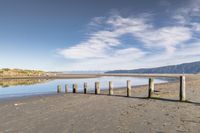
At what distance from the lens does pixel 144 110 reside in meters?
13.7

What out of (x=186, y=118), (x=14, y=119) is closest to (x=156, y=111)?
(x=186, y=118)

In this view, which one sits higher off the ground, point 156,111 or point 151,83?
point 151,83

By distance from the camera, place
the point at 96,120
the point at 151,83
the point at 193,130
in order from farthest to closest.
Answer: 1. the point at 151,83
2. the point at 96,120
3. the point at 193,130

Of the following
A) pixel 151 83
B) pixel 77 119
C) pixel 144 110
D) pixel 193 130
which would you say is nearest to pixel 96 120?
pixel 77 119

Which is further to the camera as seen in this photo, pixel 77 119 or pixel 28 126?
pixel 77 119

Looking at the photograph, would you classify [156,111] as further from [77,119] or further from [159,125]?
[77,119]

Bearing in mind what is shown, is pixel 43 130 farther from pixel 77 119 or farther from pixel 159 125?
pixel 159 125

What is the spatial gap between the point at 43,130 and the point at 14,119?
3525 millimetres

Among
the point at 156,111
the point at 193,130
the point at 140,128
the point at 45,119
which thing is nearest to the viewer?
the point at 193,130

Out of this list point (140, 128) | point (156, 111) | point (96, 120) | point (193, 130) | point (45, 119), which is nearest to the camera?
point (193, 130)

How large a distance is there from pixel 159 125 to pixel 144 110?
3696mm

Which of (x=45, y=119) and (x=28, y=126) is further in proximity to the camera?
(x=45, y=119)

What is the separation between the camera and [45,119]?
1235cm

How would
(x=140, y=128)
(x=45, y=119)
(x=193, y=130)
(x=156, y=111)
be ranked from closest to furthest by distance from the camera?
(x=193, y=130)
(x=140, y=128)
(x=45, y=119)
(x=156, y=111)
